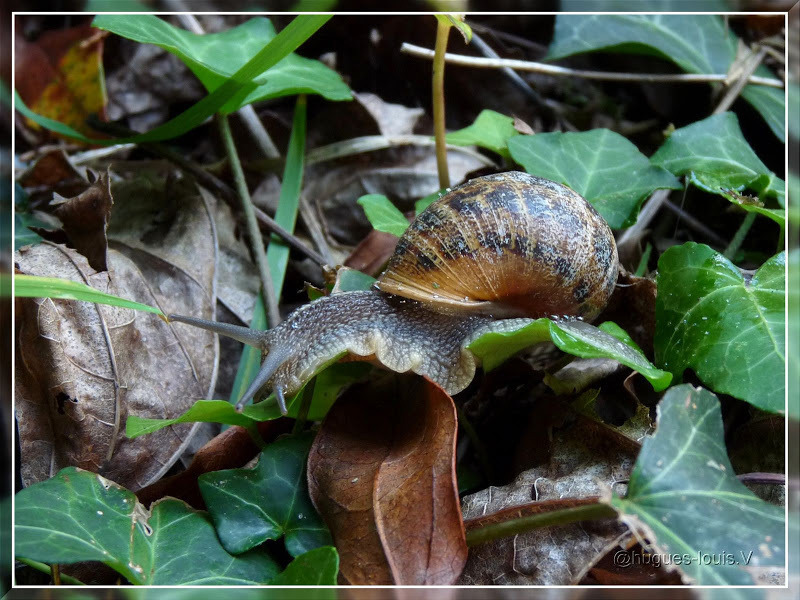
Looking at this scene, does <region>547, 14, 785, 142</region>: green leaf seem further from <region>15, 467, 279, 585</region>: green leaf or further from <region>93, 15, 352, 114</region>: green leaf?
<region>15, 467, 279, 585</region>: green leaf

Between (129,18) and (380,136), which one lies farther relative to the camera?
(380,136)

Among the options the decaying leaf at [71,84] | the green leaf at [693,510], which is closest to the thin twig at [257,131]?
the decaying leaf at [71,84]

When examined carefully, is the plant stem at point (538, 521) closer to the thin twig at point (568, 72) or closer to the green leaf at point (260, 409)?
the green leaf at point (260, 409)

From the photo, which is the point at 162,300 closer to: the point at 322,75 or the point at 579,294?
the point at 322,75

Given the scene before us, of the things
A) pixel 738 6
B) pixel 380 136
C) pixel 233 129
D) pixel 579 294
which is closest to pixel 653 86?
pixel 738 6

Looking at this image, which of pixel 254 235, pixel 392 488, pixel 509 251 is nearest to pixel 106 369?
pixel 254 235

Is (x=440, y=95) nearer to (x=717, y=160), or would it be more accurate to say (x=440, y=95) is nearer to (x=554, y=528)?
(x=717, y=160)
